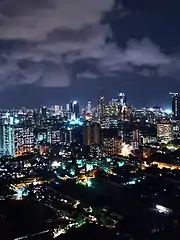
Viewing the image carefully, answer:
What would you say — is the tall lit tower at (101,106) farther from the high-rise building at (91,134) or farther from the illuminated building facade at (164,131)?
the high-rise building at (91,134)

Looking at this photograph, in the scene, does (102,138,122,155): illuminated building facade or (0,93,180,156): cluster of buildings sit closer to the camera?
(102,138,122,155): illuminated building facade

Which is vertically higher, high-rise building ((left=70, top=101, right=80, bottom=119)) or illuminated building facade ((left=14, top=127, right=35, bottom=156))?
high-rise building ((left=70, top=101, right=80, bottom=119))

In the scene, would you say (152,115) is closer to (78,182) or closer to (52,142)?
(52,142)

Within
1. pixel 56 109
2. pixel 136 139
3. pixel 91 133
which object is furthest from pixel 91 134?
pixel 56 109

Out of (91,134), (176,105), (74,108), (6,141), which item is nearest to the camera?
(6,141)

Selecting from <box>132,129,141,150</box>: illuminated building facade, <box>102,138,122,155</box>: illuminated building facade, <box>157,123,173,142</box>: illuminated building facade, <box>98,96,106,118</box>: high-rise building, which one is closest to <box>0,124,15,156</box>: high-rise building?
<box>102,138,122,155</box>: illuminated building facade

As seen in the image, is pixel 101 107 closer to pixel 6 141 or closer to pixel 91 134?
pixel 91 134

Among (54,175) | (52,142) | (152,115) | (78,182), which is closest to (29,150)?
(52,142)

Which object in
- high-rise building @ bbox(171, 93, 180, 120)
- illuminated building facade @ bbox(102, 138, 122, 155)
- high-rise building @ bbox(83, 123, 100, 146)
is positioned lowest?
illuminated building facade @ bbox(102, 138, 122, 155)

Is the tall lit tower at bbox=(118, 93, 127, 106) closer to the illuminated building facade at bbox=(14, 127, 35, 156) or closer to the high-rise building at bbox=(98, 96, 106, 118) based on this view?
the high-rise building at bbox=(98, 96, 106, 118)
